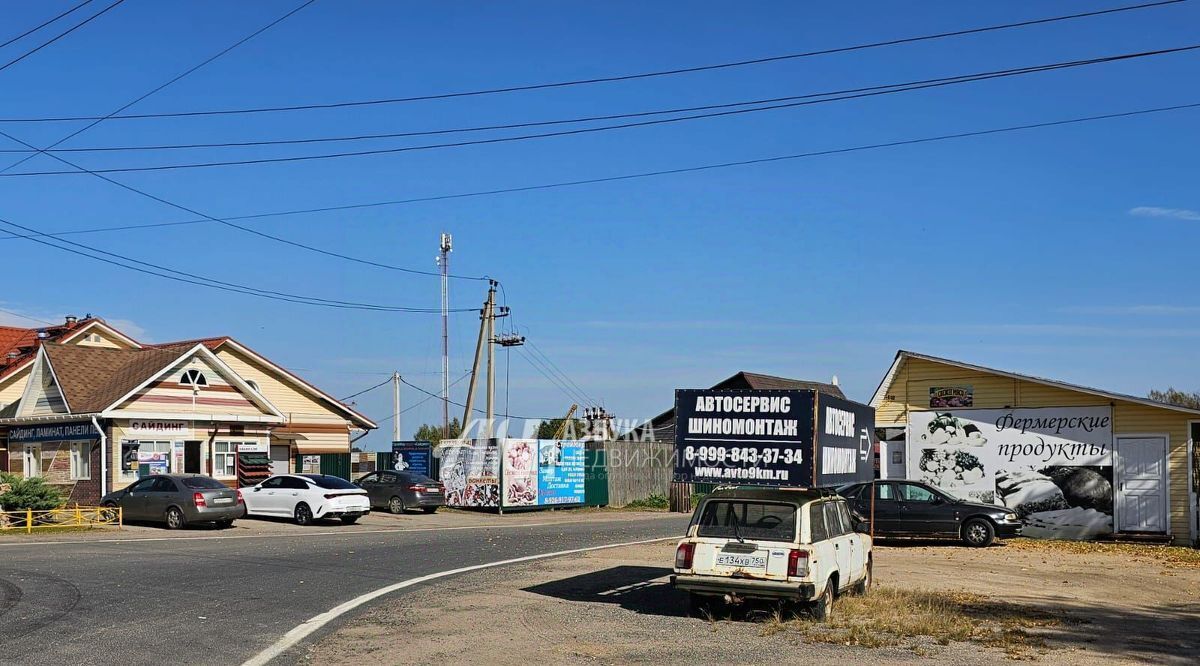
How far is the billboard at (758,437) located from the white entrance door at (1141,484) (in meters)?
13.6

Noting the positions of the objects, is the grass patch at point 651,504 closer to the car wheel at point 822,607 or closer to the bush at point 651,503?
the bush at point 651,503

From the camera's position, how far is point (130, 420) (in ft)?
113

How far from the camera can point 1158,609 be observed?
14867 mm

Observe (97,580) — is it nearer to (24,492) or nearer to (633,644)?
(633,644)

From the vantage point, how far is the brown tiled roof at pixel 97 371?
34.5 metres

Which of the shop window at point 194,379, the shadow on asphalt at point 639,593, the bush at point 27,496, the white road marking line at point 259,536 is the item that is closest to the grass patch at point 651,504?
the white road marking line at point 259,536

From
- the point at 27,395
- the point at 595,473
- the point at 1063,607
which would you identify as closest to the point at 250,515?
the point at 27,395

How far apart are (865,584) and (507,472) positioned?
967 inches

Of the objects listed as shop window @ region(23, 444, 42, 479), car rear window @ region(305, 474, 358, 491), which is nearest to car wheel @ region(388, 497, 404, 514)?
car rear window @ region(305, 474, 358, 491)

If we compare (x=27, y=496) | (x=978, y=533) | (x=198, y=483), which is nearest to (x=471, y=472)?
(x=198, y=483)

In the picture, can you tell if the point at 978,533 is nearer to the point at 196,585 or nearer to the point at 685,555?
the point at 685,555

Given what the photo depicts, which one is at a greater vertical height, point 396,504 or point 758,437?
point 758,437

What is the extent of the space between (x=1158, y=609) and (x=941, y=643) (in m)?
4.94

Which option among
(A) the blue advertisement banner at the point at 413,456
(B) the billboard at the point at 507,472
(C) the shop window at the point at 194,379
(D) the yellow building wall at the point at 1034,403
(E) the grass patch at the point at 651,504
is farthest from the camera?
(E) the grass patch at the point at 651,504
